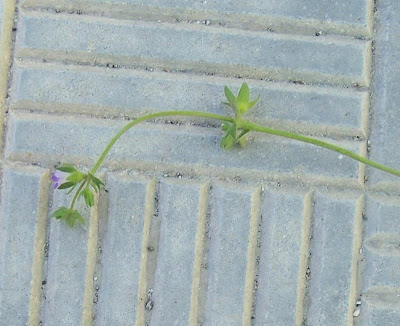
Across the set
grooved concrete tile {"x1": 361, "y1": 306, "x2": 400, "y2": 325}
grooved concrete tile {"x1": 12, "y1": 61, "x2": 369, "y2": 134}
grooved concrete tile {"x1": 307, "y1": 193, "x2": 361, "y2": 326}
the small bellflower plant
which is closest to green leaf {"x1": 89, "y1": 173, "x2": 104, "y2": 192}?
the small bellflower plant

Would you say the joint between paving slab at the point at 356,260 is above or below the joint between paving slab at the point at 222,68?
below

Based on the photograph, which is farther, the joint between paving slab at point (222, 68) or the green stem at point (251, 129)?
the joint between paving slab at point (222, 68)

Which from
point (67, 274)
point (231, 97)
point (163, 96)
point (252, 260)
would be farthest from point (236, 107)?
point (67, 274)

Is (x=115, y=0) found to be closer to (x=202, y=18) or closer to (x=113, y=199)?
(x=202, y=18)

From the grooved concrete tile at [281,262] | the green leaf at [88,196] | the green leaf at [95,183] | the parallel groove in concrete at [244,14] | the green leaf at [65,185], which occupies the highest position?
the parallel groove in concrete at [244,14]

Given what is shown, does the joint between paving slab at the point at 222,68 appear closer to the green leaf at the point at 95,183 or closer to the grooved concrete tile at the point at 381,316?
the green leaf at the point at 95,183

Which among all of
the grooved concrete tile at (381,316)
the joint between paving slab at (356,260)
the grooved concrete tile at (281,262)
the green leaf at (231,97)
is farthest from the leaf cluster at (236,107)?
the grooved concrete tile at (381,316)
